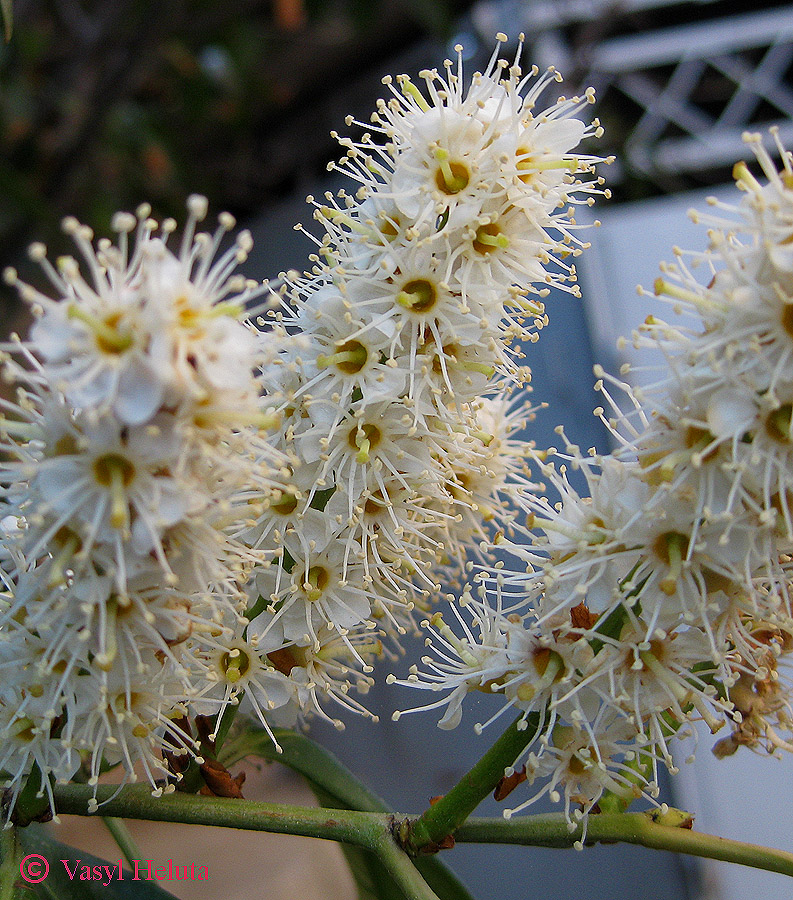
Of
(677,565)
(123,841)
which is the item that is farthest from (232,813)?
(677,565)

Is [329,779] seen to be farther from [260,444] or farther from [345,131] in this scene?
[345,131]

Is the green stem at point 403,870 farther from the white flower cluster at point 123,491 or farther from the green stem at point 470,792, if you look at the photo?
the white flower cluster at point 123,491

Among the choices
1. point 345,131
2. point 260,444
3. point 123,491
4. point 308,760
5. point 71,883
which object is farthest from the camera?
point 345,131

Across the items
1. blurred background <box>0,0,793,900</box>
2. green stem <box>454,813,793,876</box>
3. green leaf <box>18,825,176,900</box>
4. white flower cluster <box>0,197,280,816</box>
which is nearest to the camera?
white flower cluster <box>0,197,280,816</box>

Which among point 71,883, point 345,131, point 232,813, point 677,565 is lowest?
point 71,883

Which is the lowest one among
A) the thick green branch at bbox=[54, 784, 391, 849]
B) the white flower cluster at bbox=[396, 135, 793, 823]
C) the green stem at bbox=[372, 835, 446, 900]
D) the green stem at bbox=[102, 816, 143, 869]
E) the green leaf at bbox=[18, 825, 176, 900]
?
the green leaf at bbox=[18, 825, 176, 900]

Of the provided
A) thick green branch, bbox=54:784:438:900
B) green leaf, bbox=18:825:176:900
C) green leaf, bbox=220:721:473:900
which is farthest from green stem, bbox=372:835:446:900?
green leaf, bbox=18:825:176:900

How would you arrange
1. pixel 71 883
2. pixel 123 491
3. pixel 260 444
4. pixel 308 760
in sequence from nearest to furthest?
pixel 123 491 < pixel 260 444 < pixel 71 883 < pixel 308 760

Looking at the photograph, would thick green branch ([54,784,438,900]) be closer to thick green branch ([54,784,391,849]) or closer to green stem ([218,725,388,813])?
thick green branch ([54,784,391,849])
